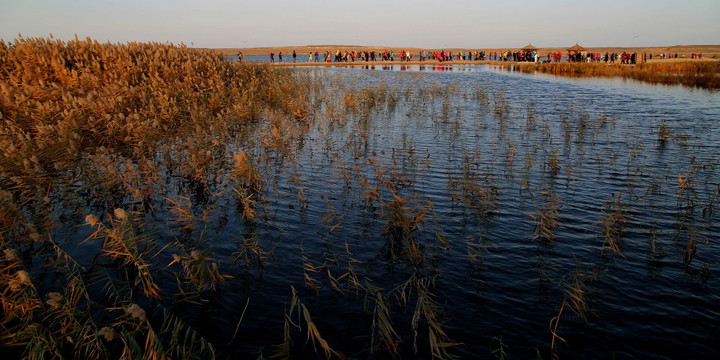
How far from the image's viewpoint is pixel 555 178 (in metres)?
11.3

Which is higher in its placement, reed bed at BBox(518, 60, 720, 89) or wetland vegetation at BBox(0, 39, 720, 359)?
reed bed at BBox(518, 60, 720, 89)

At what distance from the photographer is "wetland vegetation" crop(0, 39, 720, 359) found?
524cm

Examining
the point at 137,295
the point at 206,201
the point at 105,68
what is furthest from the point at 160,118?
the point at 137,295

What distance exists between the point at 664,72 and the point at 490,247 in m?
46.4

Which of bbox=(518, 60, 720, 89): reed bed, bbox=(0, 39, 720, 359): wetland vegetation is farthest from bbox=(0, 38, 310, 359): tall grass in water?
bbox=(518, 60, 720, 89): reed bed


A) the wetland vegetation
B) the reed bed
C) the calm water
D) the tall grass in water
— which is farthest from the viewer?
the reed bed

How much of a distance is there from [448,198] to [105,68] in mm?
16189

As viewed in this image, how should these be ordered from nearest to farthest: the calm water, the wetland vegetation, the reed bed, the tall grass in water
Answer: the tall grass in water < the wetland vegetation < the calm water < the reed bed

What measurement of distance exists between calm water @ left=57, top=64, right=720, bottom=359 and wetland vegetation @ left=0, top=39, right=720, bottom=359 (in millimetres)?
41

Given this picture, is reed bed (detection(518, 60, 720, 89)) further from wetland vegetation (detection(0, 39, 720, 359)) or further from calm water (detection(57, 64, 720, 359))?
calm water (detection(57, 64, 720, 359))

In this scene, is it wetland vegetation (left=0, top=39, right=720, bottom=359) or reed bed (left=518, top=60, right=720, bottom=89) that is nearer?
wetland vegetation (left=0, top=39, right=720, bottom=359)

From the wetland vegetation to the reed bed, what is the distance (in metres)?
24.1

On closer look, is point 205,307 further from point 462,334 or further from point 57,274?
point 462,334

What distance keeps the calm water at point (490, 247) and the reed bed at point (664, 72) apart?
25.6 meters
